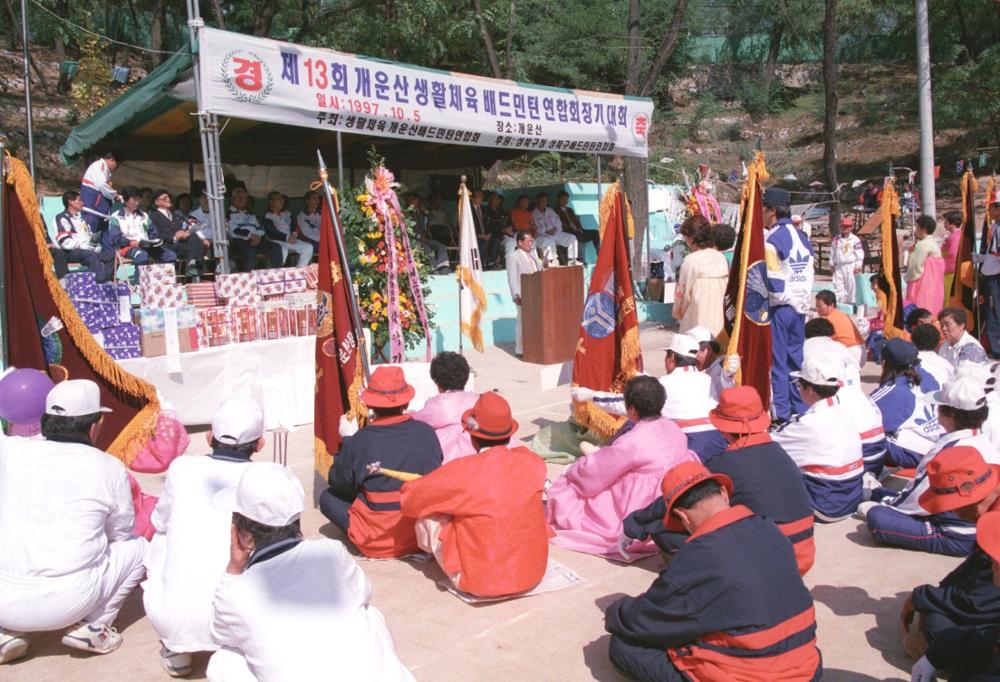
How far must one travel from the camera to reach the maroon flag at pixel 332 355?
19.8 feet

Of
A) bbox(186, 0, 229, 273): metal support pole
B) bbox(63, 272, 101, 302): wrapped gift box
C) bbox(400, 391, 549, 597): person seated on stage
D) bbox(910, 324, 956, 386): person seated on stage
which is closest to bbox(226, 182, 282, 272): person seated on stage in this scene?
bbox(186, 0, 229, 273): metal support pole

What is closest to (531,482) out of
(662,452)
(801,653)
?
(662,452)

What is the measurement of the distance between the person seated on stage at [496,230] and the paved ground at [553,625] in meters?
10.2

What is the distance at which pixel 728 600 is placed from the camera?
9.87 ft

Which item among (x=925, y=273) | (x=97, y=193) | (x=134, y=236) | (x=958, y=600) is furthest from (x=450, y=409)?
(x=925, y=273)

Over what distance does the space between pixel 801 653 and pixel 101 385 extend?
4205 millimetres

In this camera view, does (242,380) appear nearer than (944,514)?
No

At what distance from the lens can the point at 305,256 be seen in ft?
40.1

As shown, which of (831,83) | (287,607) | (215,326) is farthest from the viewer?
(831,83)

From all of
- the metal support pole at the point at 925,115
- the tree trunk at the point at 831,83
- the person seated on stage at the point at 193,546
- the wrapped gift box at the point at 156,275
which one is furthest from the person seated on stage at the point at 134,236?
the tree trunk at the point at 831,83

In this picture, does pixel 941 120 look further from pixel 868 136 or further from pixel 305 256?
pixel 305 256

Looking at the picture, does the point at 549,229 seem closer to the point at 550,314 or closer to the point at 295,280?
the point at 550,314

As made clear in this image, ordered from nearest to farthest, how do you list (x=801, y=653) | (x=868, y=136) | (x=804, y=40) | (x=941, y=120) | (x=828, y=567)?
(x=801, y=653)
(x=828, y=567)
(x=941, y=120)
(x=868, y=136)
(x=804, y=40)

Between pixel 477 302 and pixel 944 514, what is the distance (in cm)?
616
